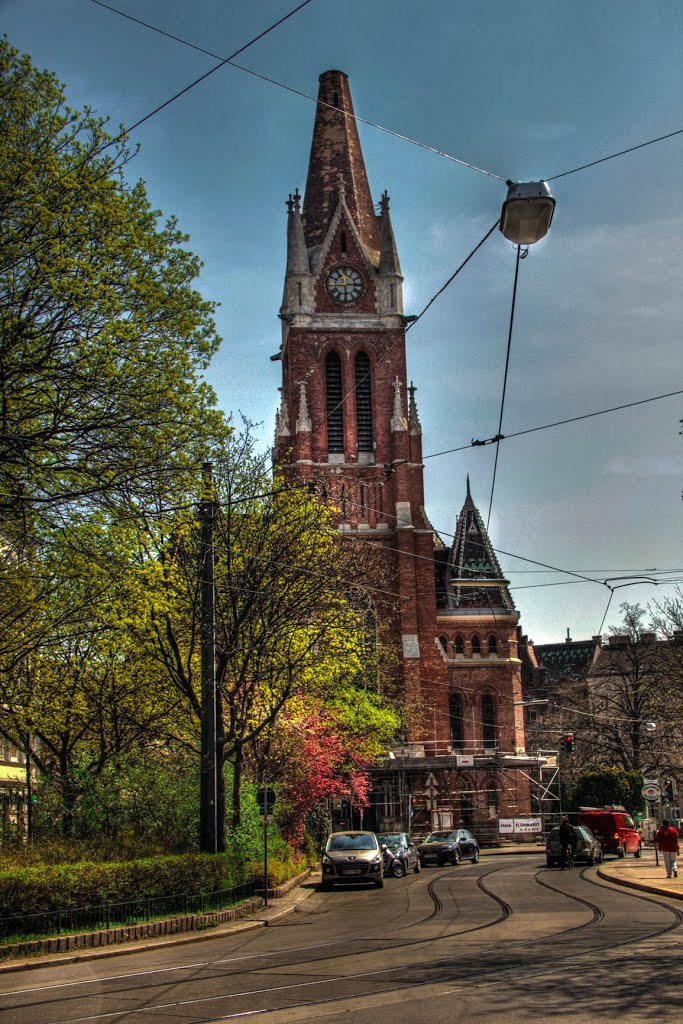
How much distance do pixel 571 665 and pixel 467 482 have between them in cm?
4751

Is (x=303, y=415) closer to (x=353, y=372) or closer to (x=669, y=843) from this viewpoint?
(x=353, y=372)

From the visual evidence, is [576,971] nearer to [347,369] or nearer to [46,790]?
[46,790]

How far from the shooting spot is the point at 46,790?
2144 centimetres

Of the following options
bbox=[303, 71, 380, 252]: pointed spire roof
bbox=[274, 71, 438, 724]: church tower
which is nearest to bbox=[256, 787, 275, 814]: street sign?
bbox=[274, 71, 438, 724]: church tower

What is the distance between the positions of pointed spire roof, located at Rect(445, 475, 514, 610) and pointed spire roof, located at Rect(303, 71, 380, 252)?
1681cm

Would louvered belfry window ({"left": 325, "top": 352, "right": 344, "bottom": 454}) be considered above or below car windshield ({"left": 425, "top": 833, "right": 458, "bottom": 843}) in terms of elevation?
above

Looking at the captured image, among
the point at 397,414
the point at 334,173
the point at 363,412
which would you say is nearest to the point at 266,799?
the point at 397,414

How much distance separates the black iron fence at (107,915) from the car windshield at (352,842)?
7443 mm

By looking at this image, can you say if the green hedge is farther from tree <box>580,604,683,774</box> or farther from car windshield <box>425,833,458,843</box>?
tree <box>580,604,683,774</box>

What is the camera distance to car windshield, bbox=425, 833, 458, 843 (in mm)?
35844

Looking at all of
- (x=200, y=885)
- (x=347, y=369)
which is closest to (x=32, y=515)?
(x=200, y=885)

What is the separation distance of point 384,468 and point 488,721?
16.0m

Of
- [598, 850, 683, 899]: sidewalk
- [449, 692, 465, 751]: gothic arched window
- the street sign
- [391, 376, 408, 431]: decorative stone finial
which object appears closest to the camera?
[598, 850, 683, 899]: sidewalk

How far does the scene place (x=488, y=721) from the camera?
2290 inches
